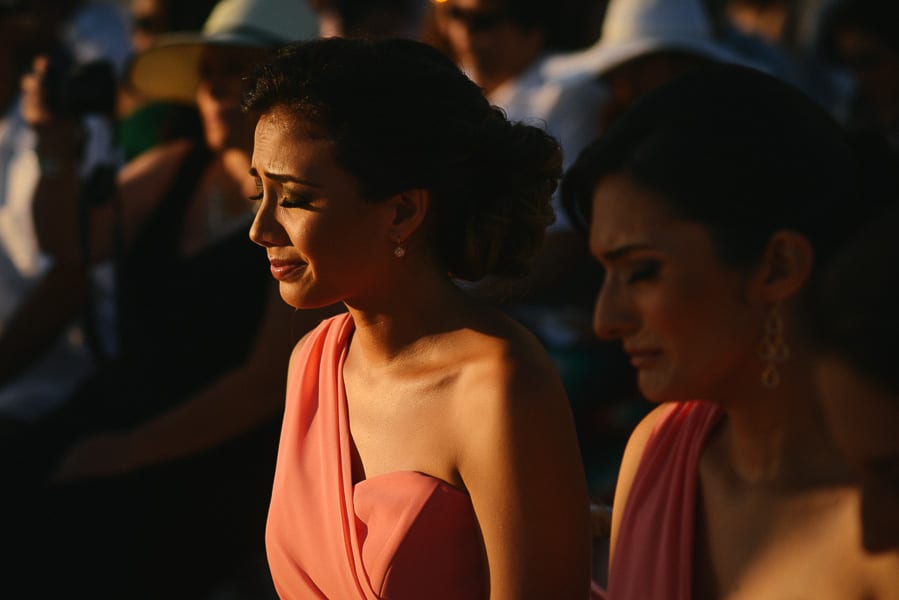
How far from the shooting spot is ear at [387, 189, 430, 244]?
2158 millimetres

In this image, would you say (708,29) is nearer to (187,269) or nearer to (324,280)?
(187,269)

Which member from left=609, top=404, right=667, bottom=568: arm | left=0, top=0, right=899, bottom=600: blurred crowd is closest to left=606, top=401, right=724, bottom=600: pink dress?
left=609, top=404, right=667, bottom=568: arm

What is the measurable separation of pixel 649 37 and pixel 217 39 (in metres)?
1.28

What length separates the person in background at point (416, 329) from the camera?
205 centimetres

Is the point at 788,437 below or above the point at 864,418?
below

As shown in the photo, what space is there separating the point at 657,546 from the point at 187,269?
2.10 meters

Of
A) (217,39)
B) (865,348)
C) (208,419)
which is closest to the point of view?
(865,348)

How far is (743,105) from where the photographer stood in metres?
1.78

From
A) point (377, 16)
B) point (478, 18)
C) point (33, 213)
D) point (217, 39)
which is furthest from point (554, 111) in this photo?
point (377, 16)

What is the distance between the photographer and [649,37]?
4195mm

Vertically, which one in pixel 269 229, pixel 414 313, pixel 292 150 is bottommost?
pixel 414 313

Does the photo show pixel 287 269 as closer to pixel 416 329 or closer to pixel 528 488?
pixel 416 329

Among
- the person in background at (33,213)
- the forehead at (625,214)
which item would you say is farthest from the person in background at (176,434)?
the forehead at (625,214)

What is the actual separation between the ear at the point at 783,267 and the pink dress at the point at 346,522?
23.6 inches
